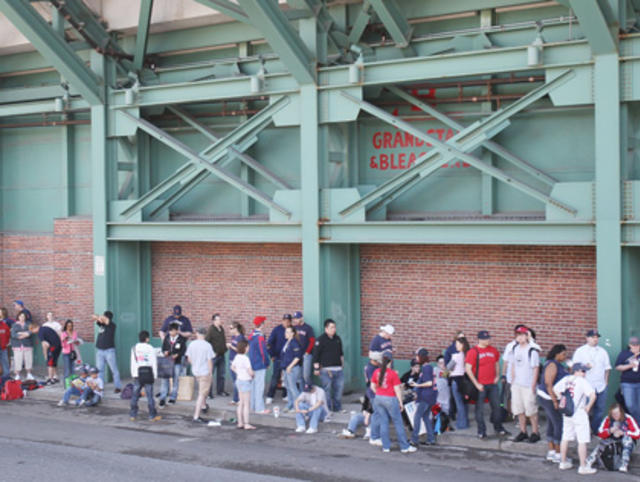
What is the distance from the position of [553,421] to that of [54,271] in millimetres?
12141

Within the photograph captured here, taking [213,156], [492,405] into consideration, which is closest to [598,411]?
[492,405]

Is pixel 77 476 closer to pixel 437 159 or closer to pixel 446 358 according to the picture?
pixel 446 358

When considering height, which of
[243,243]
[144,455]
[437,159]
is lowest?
[144,455]

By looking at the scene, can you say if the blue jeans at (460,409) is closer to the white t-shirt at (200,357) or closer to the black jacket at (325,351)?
the black jacket at (325,351)

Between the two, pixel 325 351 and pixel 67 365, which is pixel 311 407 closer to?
pixel 325 351

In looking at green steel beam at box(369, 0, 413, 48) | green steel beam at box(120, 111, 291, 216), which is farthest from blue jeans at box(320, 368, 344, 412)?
green steel beam at box(369, 0, 413, 48)

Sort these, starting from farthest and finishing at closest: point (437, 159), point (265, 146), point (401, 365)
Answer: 1. point (265, 146)
2. point (401, 365)
3. point (437, 159)

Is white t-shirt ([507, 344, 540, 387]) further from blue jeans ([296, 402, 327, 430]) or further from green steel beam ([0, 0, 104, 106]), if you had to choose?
green steel beam ([0, 0, 104, 106])

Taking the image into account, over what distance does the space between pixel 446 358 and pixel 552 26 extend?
5609 mm

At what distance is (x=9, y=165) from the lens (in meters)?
20.5

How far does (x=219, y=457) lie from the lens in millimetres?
11852

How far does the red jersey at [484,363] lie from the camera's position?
12336 millimetres

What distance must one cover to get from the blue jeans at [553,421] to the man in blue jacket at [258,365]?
4.76m

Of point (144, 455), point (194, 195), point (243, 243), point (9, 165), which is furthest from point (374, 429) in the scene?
point (9, 165)
